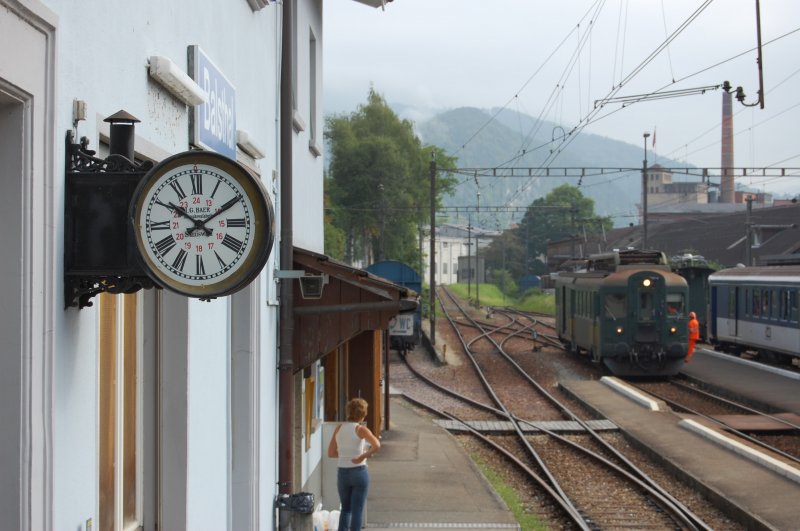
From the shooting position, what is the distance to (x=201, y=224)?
10.8 ft

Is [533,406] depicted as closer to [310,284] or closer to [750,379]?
[750,379]

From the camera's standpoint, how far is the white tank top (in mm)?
8125

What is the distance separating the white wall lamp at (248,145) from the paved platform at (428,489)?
15.2 feet

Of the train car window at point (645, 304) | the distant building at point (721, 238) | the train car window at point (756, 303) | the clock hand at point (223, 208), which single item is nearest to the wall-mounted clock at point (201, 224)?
the clock hand at point (223, 208)

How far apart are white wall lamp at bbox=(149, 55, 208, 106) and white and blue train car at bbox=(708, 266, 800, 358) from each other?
20798mm

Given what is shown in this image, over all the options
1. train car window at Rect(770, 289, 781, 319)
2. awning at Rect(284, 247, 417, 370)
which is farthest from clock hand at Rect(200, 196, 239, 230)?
train car window at Rect(770, 289, 781, 319)

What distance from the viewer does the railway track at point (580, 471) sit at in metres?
11.0

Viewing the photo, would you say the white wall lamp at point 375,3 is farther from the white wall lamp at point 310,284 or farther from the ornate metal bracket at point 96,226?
the ornate metal bracket at point 96,226

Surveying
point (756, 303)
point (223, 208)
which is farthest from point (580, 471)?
point (756, 303)

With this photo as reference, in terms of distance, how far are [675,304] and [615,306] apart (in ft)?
4.91

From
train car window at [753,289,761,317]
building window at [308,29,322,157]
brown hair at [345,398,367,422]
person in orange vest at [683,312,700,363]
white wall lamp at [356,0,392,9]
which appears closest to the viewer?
brown hair at [345,398,367,422]

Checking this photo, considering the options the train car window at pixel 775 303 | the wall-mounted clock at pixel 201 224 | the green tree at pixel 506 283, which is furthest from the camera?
the green tree at pixel 506 283

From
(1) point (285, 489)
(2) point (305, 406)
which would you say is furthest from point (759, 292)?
(1) point (285, 489)

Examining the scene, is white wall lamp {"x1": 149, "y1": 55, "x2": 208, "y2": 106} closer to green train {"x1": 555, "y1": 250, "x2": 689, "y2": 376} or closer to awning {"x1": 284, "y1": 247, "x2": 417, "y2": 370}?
awning {"x1": 284, "y1": 247, "x2": 417, "y2": 370}
